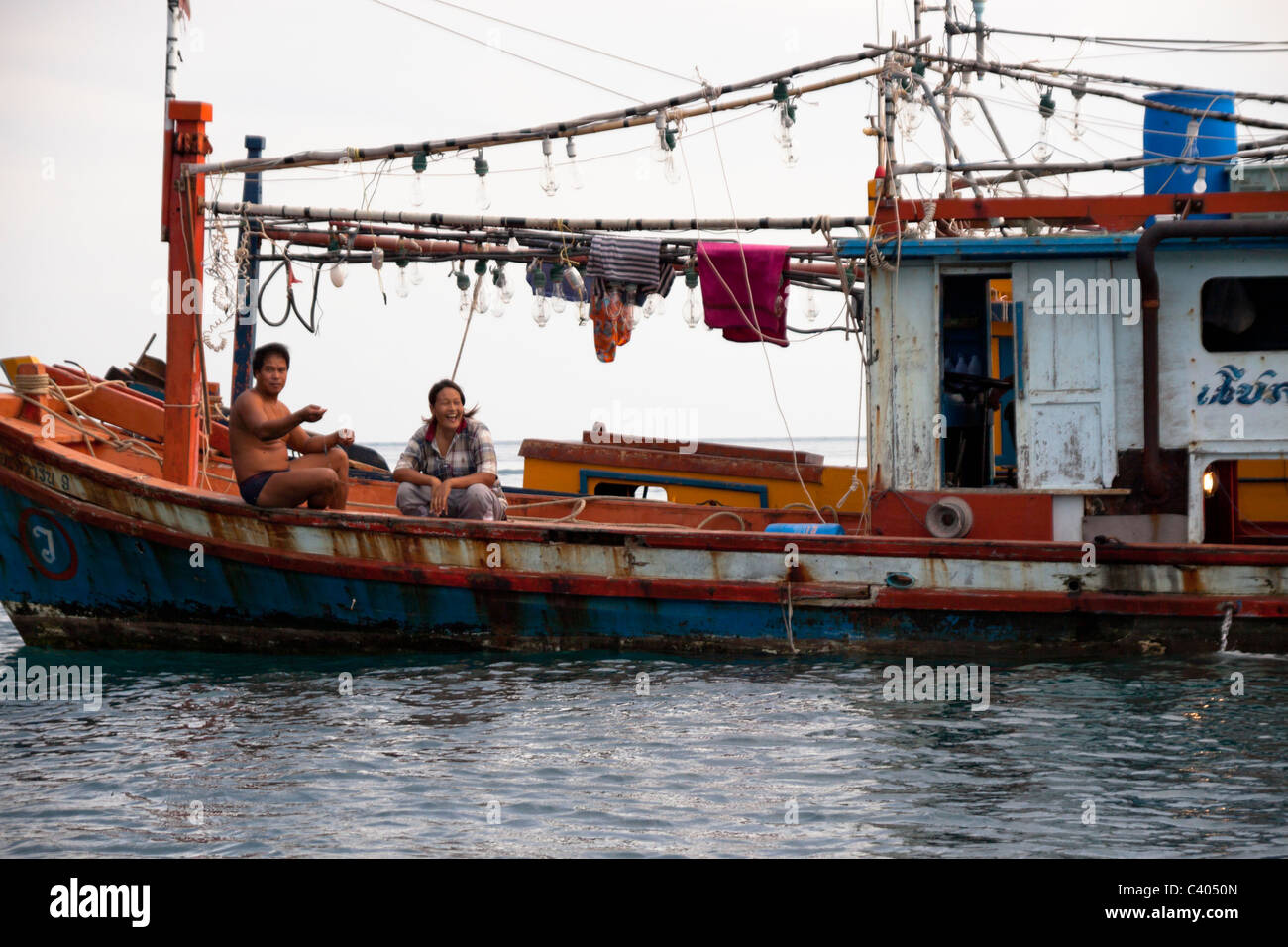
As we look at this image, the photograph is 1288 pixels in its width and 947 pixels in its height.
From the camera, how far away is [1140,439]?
9805 mm

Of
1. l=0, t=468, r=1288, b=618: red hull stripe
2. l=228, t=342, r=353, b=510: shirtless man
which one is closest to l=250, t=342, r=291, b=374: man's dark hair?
l=228, t=342, r=353, b=510: shirtless man

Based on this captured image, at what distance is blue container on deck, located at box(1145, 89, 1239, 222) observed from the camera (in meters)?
10.8

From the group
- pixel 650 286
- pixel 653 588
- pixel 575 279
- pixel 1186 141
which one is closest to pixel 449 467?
pixel 653 588

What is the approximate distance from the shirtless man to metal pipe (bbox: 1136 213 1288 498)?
5.70 meters

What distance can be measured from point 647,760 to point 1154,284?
5.03 meters

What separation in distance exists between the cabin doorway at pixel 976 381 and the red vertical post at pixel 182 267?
6011 millimetres

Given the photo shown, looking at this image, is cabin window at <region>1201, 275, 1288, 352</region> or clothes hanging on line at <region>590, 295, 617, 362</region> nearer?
cabin window at <region>1201, 275, 1288, 352</region>

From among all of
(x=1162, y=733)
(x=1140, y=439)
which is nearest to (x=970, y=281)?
(x=1140, y=439)

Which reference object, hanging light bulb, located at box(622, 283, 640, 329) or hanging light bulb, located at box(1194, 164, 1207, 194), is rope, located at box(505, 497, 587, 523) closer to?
hanging light bulb, located at box(622, 283, 640, 329)

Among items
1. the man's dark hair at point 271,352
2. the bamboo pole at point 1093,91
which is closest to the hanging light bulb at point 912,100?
the bamboo pole at point 1093,91

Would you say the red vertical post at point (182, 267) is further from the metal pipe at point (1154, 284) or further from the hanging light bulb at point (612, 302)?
the metal pipe at point (1154, 284)
